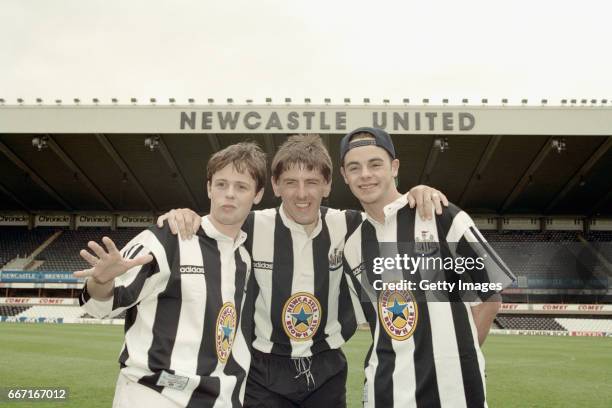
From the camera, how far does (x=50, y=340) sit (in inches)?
503

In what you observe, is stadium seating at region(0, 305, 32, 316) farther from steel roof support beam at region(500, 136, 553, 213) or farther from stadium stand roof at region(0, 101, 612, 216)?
steel roof support beam at region(500, 136, 553, 213)

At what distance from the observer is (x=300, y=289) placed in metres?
3.01

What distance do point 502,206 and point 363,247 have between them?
27264 millimetres

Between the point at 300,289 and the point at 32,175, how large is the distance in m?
25.8

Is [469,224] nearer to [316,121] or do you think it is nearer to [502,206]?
[316,121]

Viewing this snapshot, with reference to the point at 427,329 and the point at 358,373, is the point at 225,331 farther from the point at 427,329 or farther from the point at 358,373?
the point at 358,373

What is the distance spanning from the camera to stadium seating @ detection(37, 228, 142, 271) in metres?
27.4

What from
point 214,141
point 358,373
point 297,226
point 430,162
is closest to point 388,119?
point 430,162

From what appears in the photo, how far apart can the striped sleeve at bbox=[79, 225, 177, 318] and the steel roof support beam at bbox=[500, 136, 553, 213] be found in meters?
21.4

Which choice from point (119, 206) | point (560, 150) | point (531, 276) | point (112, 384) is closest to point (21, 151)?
point (119, 206)

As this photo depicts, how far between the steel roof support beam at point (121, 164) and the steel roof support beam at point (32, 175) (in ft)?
15.0

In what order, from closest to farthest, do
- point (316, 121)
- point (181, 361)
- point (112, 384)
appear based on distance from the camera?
point (181, 361) < point (112, 384) < point (316, 121)

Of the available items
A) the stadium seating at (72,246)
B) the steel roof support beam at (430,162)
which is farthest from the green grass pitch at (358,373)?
the stadium seating at (72,246)

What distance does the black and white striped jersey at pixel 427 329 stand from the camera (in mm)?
2387
